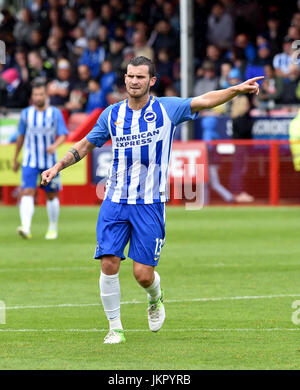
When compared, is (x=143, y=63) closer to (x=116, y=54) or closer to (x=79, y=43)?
(x=116, y=54)

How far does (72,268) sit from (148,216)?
15.8 ft

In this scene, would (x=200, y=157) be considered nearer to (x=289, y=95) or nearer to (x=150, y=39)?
(x=289, y=95)

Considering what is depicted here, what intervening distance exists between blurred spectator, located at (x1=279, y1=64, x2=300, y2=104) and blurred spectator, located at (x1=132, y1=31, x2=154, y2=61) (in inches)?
153

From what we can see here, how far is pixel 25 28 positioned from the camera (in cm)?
2888

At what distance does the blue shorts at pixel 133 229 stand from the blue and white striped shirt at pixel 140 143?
72mm

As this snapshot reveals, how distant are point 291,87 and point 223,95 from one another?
15397 millimetres

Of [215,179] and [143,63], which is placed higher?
[143,63]

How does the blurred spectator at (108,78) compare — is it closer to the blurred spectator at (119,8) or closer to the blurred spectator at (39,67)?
the blurred spectator at (39,67)

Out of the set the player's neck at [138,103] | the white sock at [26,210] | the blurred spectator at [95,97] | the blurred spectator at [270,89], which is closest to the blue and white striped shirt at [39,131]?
the white sock at [26,210]

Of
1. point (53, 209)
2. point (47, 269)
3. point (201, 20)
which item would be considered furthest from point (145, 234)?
point (201, 20)

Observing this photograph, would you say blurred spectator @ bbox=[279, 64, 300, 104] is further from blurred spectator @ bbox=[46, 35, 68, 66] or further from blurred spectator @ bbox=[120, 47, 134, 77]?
blurred spectator @ bbox=[46, 35, 68, 66]

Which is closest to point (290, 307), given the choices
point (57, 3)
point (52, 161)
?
point (52, 161)

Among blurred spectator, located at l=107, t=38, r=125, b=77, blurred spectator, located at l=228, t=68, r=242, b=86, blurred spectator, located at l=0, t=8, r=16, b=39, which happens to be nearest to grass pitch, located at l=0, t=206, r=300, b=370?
blurred spectator, located at l=228, t=68, r=242, b=86

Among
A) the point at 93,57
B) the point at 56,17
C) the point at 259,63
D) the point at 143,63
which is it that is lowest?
the point at 143,63
